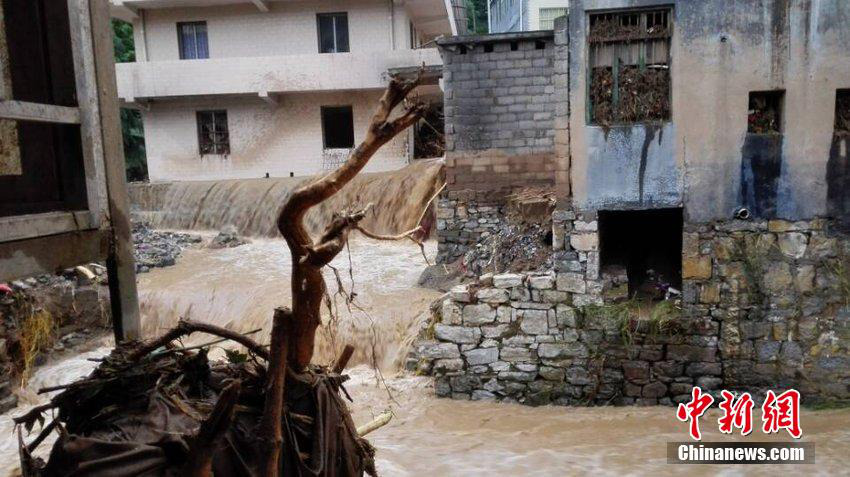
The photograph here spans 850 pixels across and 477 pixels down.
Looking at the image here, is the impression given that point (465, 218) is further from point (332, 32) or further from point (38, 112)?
point (332, 32)

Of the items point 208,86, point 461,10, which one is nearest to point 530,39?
point 208,86

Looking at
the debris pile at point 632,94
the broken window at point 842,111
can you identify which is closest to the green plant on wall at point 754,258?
the broken window at point 842,111

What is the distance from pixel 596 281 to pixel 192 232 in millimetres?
12404

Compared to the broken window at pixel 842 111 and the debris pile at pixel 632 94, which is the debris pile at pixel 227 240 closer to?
the debris pile at pixel 632 94

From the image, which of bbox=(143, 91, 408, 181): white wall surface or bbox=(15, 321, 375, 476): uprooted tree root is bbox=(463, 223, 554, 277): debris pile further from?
bbox=(143, 91, 408, 181): white wall surface

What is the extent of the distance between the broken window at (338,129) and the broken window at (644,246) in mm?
10409

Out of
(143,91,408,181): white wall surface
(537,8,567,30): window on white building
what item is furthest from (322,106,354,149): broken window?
(537,8,567,30): window on white building

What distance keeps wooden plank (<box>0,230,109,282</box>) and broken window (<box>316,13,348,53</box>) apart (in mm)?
15091

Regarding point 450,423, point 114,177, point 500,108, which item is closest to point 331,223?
point 114,177

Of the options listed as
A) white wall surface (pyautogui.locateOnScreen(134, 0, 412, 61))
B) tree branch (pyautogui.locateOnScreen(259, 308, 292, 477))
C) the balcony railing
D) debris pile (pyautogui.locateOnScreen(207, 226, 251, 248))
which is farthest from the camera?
white wall surface (pyautogui.locateOnScreen(134, 0, 412, 61))

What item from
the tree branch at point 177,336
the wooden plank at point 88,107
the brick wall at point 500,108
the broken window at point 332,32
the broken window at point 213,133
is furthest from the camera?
the broken window at point 213,133

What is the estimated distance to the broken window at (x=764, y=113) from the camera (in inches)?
291

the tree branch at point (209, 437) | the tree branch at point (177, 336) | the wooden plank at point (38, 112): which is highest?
the wooden plank at point (38, 112)

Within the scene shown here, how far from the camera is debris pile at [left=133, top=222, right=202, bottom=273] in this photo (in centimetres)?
1360
